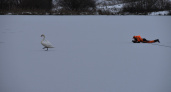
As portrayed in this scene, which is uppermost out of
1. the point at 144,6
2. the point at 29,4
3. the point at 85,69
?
the point at 29,4

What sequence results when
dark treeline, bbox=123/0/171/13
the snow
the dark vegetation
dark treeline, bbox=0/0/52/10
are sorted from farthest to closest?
1. dark treeline, bbox=0/0/52/10
2. dark treeline, bbox=123/0/171/13
3. the dark vegetation
4. the snow

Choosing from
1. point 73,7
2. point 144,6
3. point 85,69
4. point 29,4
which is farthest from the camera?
point 73,7

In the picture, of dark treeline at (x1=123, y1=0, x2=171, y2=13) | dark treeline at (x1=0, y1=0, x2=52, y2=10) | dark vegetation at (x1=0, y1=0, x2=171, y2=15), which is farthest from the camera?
dark treeline at (x1=0, y1=0, x2=52, y2=10)

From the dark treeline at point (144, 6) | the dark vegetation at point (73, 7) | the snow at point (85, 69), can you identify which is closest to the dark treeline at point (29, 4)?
the dark vegetation at point (73, 7)

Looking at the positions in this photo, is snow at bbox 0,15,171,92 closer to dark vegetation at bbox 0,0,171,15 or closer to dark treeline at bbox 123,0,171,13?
dark vegetation at bbox 0,0,171,15

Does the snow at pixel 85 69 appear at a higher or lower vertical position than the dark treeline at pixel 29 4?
lower

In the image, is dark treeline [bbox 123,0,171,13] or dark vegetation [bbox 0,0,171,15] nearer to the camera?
dark vegetation [bbox 0,0,171,15]

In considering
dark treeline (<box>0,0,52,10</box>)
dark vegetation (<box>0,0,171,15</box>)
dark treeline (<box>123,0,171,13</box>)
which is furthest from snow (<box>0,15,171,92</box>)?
dark treeline (<box>0,0,52,10</box>)

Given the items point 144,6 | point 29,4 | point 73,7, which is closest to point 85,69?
point 144,6

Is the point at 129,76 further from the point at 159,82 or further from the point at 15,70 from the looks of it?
the point at 15,70

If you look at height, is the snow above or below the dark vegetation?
below

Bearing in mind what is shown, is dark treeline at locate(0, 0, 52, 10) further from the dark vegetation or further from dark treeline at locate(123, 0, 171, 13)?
dark treeline at locate(123, 0, 171, 13)

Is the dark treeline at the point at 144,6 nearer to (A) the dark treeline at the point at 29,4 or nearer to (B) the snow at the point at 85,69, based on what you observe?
(A) the dark treeline at the point at 29,4

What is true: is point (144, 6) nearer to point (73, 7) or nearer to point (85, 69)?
point (73, 7)
